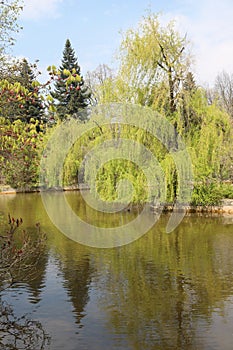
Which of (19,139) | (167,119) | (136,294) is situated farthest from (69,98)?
(19,139)

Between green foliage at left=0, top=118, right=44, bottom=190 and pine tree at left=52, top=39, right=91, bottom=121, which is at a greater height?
pine tree at left=52, top=39, right=91, bottom=121

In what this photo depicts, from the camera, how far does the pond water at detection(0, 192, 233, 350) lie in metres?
7.18

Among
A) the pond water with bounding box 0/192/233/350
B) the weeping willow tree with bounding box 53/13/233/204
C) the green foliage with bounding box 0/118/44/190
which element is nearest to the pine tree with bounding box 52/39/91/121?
the weeping willow tree with bounding box 53/13/233/204

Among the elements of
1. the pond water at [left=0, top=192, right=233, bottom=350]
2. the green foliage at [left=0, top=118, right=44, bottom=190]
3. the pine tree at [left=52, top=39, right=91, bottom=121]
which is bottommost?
the pond water at [left=0, top=192, right=233, bottom=350]

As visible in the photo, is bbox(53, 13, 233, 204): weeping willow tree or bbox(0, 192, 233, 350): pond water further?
bbox(53, 13, 233, 204): weeping willow tree

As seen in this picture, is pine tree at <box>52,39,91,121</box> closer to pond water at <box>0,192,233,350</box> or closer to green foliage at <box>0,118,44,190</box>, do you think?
pond water at <box>0,192,233,350</box>

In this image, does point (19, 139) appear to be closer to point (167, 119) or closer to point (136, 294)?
point (136, 294)

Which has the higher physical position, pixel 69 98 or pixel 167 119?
pixel 69 98

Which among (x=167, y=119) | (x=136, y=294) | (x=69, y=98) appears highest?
(x=69, y=98)

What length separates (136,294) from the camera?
30.4ft

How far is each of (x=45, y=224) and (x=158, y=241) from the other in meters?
6.18

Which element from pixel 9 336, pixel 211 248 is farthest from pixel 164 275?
pixel 9 336

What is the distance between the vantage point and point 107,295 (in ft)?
30.3

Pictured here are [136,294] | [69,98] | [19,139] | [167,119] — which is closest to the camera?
[19,139]
